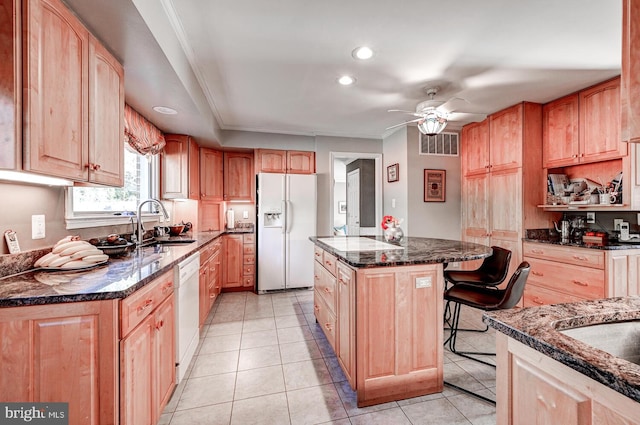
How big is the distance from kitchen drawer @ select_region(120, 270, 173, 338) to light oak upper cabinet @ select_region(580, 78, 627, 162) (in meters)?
4.08

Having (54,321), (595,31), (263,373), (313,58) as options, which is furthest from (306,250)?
(595,31)

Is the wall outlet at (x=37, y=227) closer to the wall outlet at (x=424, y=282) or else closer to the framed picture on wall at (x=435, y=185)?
the wall outlet at (x=424, y=282)

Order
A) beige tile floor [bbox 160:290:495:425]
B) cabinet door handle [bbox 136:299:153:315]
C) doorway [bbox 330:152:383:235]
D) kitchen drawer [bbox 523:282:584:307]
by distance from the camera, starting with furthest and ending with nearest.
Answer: doorway [bbox 330:152:383:235], kitchen drawer [bbox 523:282:584:307], beige tile floor [bbox 160:290:495:425], cabinet door handle [bbox 136:299:153:315]

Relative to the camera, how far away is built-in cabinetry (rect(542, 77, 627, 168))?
2693mm

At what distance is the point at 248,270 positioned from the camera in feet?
13.9

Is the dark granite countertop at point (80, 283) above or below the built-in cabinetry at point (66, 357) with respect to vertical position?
above

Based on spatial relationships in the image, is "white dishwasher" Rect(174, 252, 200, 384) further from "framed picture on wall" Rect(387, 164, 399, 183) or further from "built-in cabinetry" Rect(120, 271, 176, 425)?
"framed picture on wall" Rect(387, 164, 399, 183)

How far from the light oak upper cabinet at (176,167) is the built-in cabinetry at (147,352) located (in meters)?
2.07

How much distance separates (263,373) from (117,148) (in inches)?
76.5

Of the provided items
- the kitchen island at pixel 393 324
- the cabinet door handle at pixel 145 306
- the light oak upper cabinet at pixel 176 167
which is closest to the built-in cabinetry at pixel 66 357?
the cabinet door handle at pixel 145 306

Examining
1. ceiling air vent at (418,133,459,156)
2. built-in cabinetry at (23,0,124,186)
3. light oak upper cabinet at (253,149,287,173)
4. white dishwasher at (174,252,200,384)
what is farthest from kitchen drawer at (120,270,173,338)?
ceiling air vent at (418,133,459,156)

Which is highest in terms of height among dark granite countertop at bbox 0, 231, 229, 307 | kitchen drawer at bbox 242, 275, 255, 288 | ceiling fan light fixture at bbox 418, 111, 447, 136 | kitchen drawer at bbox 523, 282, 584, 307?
ceiling fan light fixture at bbox 418, 111, 447, 136

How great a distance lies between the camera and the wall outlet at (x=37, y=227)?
5.09ft

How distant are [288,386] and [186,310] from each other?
954 mm
